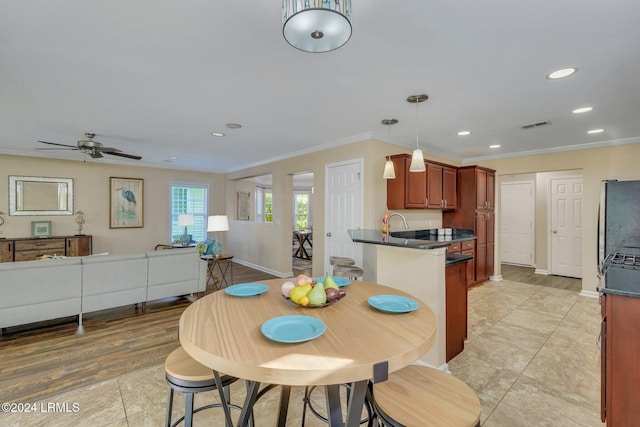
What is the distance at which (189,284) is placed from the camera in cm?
396

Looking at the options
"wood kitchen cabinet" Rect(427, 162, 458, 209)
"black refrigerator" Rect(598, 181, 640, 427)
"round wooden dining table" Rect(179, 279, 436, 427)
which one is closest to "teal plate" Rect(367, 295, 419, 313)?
"round wooden dining table" Rect(179, 279, 436, 427)

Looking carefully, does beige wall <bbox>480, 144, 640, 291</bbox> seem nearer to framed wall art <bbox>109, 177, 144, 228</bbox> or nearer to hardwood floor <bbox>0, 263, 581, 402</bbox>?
hardwood floor <bbox>0, 263, 581, 402</bbox>

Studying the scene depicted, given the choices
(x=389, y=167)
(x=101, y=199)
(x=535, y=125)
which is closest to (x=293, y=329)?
(x=389, y=167)

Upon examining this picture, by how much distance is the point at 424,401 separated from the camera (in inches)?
41.8

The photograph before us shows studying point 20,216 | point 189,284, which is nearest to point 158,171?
point 20,216

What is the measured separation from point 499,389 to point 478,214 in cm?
345

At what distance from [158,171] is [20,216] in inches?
99.2

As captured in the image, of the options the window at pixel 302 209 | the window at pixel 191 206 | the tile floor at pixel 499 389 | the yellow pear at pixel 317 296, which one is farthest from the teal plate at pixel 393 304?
the window at pixel 302 209

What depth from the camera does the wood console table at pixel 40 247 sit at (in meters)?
4.80

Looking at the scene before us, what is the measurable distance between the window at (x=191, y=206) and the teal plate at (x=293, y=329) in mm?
6532

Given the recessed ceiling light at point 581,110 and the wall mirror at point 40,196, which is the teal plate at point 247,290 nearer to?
the recessed ceiling light at point 581,110

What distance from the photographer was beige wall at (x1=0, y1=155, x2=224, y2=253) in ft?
17.1

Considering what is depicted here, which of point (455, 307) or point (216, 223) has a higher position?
point (216, 223)

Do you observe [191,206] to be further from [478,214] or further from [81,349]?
[478,214]
